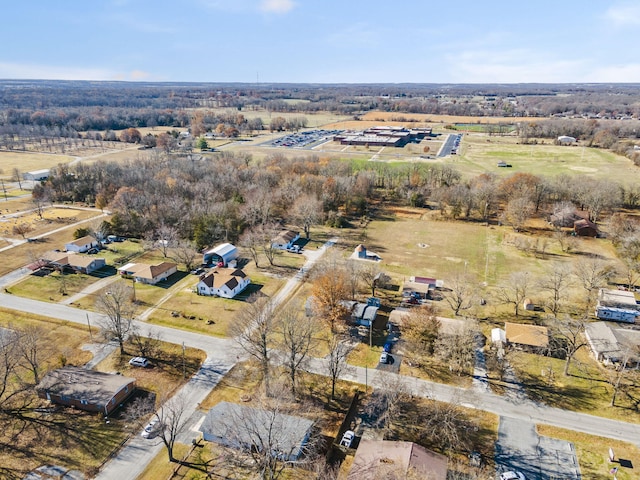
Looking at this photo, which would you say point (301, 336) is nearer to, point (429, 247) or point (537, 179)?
point (429, 247)

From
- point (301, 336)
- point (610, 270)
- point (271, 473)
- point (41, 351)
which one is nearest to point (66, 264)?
point (41, 351)

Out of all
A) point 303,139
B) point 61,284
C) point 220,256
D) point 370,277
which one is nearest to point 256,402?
point 370,277

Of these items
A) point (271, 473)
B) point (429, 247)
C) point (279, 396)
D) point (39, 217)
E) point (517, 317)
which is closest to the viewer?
point (271, 473)

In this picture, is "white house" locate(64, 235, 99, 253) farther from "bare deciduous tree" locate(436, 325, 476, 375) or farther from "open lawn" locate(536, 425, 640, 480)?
"open lawn" locate(536, 425, 640, 480)

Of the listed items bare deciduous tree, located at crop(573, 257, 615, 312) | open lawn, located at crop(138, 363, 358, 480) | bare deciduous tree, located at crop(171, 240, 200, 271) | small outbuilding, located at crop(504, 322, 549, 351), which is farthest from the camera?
bare deciduous tree, located at crop(171, 240, 200, 271)

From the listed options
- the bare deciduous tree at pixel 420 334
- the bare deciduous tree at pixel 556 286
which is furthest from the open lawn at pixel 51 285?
the bare deciduous tree at pixel 556 286

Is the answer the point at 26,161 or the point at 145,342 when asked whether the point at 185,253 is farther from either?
the point at 26,161

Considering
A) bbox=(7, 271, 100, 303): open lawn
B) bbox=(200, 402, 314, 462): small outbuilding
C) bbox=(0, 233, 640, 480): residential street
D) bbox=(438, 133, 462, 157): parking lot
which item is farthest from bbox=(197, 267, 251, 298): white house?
bbox=(438, 133, 462, 157): parking lot
